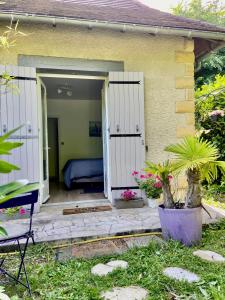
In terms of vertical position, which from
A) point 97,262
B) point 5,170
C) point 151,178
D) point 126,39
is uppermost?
point 126,39

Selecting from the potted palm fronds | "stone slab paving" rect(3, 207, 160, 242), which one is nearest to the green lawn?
the potted palm fronds


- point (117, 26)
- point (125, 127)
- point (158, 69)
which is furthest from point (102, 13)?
point (125, 127)

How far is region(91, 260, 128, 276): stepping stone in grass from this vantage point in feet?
7.28

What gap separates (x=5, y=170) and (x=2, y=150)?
0.26 ft

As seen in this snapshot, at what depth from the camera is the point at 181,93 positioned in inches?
180

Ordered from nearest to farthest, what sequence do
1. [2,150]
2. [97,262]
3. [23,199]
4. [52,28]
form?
[2,150], [23,199], [97,262], [52,28]

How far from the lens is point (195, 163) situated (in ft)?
8.61

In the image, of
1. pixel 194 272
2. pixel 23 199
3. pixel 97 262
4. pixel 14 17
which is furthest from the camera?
pixel 14 17

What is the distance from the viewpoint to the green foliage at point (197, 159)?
2.65 m

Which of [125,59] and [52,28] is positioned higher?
[52,28]

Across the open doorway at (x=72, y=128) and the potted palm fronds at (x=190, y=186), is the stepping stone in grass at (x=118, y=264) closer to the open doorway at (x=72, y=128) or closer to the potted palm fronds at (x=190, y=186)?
the potted palm fronds at (x=190, y=186)

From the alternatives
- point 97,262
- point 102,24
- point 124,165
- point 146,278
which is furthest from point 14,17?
point 146,278

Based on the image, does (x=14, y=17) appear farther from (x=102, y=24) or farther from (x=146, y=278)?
(x=146, y=278)

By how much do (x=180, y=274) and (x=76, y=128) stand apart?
6630 millimetres
